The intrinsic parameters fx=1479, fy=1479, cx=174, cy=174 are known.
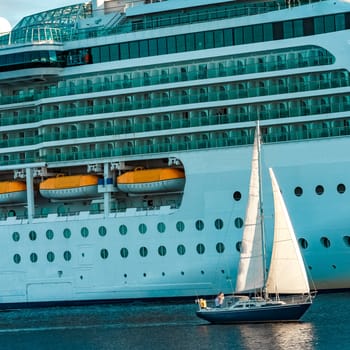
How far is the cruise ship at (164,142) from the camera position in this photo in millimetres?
55469

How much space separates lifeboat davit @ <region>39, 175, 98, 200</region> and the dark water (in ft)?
15.3

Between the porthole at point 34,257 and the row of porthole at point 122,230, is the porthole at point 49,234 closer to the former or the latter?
the row of porthole at point 122,230

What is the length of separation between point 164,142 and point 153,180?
1662mm

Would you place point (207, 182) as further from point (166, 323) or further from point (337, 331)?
point (337, 331)

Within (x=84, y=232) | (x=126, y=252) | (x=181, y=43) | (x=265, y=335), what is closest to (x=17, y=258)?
(x=84, y=232)

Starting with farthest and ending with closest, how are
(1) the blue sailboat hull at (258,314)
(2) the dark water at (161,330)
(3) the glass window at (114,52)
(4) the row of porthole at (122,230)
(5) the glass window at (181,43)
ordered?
1. (3) the glass window at (114,52)
2. (5) the glass window at (181,43)
3. (4) the row of porthole at (122,230)
4. (1) the blue sailboat hull at (258,314)
5. (2) the dark water at (161,330)

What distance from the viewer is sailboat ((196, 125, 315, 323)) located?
49.9 meters

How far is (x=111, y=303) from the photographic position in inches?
2296

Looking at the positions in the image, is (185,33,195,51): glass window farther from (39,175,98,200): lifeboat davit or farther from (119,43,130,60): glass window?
(39,175,98,200): lifeboat davit

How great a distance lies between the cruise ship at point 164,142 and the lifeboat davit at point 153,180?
0.18ft

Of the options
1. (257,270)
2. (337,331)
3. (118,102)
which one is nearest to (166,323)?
(257,270)

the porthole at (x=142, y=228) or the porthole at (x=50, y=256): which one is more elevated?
the porthole at (x=142, y=228)

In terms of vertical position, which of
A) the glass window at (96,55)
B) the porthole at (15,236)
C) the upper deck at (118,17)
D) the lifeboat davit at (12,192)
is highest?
the upper deck at (118,17)

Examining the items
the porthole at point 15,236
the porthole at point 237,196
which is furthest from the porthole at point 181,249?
the porthole at point 15,236
